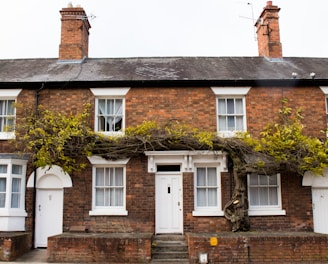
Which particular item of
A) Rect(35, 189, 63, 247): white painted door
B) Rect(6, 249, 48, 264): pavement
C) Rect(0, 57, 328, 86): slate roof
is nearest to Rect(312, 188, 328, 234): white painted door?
Rect(0, 57, 328, 86): slate roof

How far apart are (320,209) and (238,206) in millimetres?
3066

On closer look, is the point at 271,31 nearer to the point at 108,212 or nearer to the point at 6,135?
the point at 108,212

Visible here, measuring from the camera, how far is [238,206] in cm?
1288

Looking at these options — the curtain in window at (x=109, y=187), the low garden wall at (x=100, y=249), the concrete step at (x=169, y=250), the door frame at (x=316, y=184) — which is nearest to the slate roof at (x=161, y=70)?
the curtain in window at (x=109, y=187)

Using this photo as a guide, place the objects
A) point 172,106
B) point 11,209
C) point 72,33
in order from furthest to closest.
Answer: point 72,33 → point 172,106 → point 11,209

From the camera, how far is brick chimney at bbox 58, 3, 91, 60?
54.0 feet

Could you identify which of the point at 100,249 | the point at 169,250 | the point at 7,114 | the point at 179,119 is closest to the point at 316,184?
the point at 179,119

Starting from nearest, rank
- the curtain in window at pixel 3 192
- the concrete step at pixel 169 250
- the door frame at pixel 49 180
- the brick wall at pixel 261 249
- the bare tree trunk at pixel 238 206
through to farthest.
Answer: the brick wall at pixel 261 249 < the concrete step at pixel 169 250 < the bare tree trunk at pixel 238 206 < the curtain in window at pixel 3 192 < the door frame at pixel 49 180

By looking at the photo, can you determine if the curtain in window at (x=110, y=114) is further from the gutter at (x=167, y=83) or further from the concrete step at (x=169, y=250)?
the concrete step at (x=169, y=250)

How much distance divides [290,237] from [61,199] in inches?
304

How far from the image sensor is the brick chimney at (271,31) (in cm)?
1678

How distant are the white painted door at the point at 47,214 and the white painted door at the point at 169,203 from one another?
3435 millimetres

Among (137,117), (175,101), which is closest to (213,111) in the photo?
(175,101)

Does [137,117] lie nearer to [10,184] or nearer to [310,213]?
[10,184]
